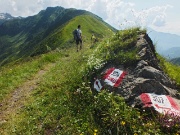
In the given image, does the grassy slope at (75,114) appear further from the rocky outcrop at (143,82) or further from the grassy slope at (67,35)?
the grassy slope at (67,35)

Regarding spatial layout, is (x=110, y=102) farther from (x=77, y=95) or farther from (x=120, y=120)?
(x=77, y=95)

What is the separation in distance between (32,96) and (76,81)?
2.89 meters

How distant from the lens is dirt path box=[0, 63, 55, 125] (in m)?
13.9

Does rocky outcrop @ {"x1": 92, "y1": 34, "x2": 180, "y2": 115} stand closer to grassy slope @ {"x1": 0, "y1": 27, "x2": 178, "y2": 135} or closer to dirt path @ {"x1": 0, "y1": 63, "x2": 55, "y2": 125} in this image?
grassy slope @ {"x1": 0, "y1": 27, "x2": 178, "y2": 135}

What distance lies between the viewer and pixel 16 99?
15961 millimetres

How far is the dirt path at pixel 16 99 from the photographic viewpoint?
45.6 ft

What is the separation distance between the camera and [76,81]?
1641 centimetres

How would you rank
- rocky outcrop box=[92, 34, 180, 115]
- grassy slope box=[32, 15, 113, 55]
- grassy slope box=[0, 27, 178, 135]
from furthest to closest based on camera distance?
grassy slope box=[32, 15, 113, 55], rocky outcrop box=[92, 34, 180, 115], grassy slope box=[0, 27, 178, 135]

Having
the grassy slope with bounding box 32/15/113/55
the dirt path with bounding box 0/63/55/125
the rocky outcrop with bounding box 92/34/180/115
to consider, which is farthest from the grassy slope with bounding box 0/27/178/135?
the grassy slope with bounding box 32/15/113/55

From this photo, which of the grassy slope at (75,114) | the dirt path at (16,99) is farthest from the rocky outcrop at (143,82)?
the dirt path at (16,99)

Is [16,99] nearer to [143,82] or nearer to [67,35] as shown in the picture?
[143,82]

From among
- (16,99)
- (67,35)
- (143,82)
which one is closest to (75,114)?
(143,82)

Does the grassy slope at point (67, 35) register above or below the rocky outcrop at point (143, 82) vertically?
below

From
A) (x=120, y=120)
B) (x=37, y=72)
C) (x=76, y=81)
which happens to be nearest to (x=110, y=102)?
(x=120, y=120)
